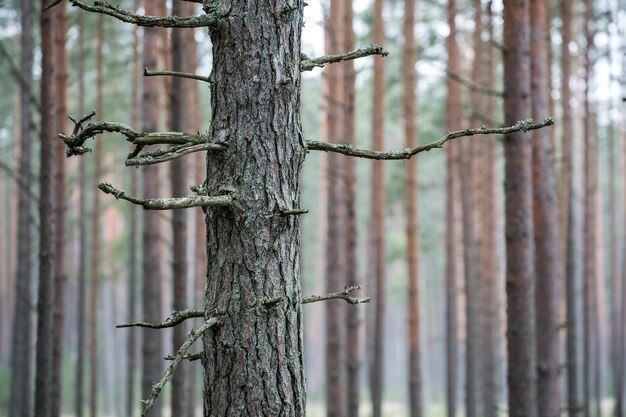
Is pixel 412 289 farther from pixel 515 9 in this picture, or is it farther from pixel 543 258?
pixel 515 9

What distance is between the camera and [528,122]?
10.8ft

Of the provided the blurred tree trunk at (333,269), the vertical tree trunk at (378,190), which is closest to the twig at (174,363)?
the blurred tree trunk at (333,269)

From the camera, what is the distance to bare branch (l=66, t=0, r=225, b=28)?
2930 mm

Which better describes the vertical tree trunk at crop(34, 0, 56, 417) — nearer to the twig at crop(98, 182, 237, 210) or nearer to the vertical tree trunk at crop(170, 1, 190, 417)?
the vertical tree trunk at crop(170, 1, 190, 417)

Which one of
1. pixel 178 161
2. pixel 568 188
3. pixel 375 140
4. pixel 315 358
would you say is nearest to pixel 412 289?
pixel 375 140

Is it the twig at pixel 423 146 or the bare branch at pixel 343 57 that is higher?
the bare branch at pixel 343 57

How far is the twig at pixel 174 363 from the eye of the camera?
274 cm

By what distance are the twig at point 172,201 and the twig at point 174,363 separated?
18.8 inches

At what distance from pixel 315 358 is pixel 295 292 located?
141 ft

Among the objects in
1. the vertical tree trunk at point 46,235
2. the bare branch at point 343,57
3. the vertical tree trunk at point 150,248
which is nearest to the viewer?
the bare branch at point 343,57

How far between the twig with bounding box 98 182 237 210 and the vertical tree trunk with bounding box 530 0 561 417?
17.0 feet

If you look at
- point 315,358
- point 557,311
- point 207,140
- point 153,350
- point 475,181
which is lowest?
point 315,358

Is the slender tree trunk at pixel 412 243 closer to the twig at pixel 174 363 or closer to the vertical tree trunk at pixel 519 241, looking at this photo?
the vertical tree trunk at pixel 519 241

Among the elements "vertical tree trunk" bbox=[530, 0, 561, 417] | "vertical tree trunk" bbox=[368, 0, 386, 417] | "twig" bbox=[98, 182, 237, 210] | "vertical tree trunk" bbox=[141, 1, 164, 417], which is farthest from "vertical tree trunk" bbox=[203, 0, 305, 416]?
"vertical tree trunk" bbox=[368, 0, 386, 417]
